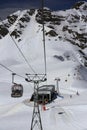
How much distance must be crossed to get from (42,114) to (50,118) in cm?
420

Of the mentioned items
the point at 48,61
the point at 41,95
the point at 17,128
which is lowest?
the point at 17,128

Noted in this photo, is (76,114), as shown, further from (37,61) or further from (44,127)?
(37,61)

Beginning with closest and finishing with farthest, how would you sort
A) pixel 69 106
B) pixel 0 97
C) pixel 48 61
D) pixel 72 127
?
pixel 72 127, pixel 69 106, pixel 0 97, pixel 48 61

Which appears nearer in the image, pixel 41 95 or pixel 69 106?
pixel 69 106

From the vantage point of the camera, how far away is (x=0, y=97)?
9631cm

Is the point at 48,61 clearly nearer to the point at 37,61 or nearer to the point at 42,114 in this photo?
the point at 37,61

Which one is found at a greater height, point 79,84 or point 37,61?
point 37,61

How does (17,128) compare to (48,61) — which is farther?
(48,61)

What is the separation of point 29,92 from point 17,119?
164 ft

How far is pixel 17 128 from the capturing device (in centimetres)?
4753

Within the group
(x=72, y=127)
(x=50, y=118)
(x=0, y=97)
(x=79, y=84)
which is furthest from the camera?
(x=79, y=84)

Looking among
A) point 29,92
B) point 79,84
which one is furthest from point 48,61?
point 29,92

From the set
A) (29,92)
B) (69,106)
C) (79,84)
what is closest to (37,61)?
(79,84)

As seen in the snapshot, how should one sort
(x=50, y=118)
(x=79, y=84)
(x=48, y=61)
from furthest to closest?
(x=48, y=61) < (x=79, y=84) < (x=50, y=118)
